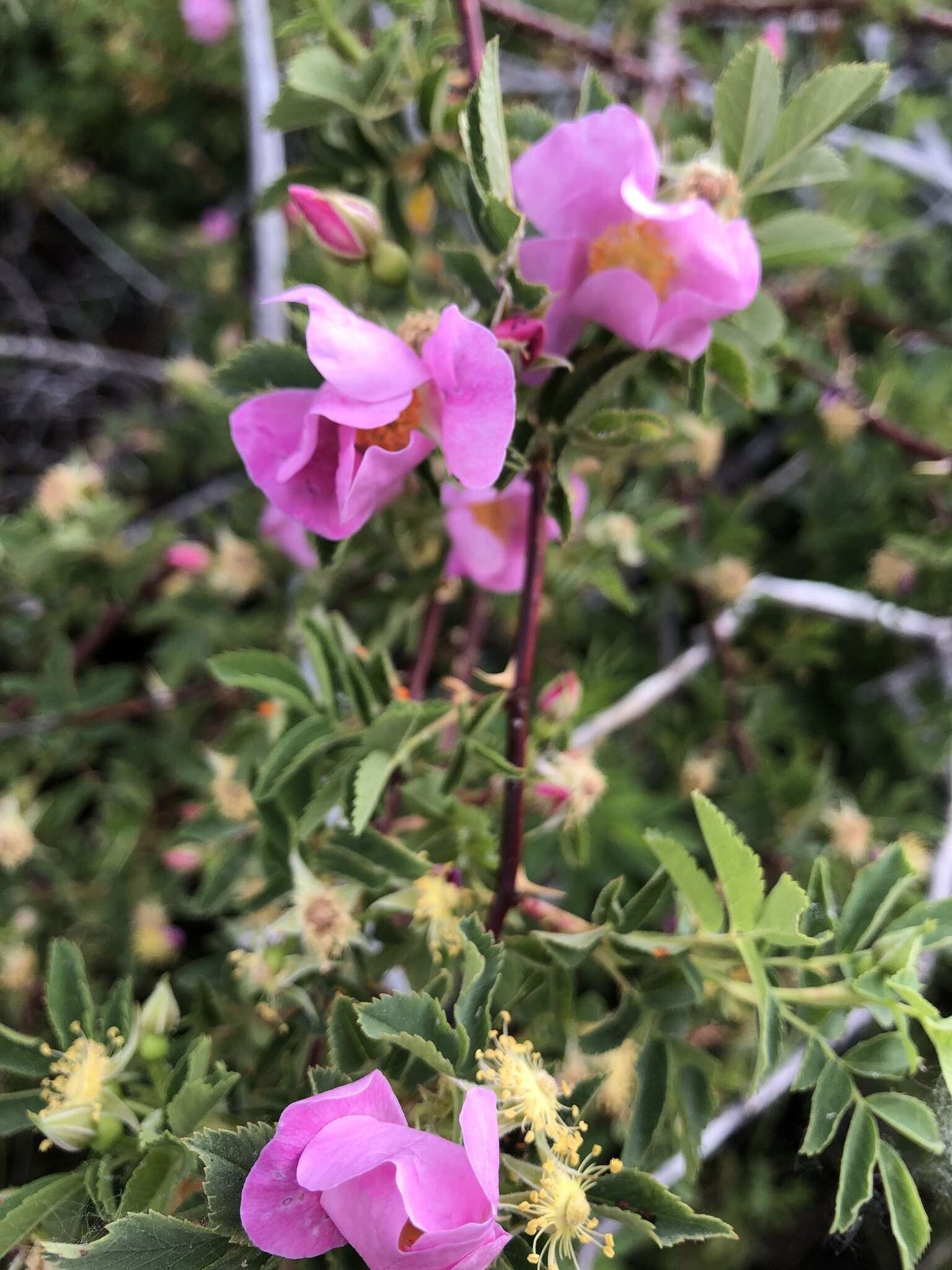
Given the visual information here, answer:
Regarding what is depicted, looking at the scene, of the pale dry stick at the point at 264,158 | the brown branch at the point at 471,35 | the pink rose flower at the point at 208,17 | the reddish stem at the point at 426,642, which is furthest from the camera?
the pink rose flower at the point at 208,17

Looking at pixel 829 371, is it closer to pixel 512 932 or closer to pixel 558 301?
pixel 558 301

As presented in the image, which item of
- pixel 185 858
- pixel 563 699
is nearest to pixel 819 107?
pixel 563 699

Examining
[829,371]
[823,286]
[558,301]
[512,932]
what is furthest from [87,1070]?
[823,286]

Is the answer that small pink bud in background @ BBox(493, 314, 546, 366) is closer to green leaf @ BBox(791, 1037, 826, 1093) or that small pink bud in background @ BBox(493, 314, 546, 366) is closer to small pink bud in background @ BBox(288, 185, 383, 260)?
small pink bud in background @ BBox(288, 185, 383, 260)

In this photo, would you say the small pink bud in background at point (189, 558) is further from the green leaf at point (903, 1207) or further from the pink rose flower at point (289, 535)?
the green leaf at point (903, 1207)

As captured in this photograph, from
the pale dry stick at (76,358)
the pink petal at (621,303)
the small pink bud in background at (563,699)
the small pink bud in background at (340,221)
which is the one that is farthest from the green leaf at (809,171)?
the pale dry stick at (76,358)

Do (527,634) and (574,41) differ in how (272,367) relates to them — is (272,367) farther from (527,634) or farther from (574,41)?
(574,41)
